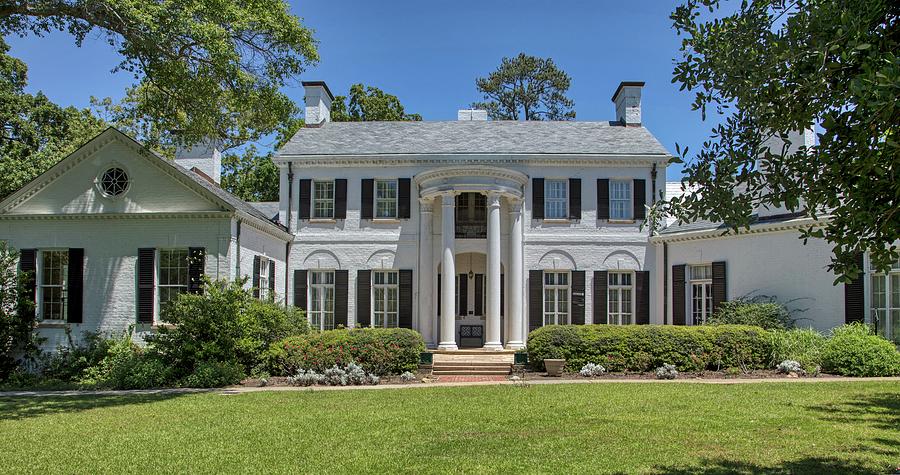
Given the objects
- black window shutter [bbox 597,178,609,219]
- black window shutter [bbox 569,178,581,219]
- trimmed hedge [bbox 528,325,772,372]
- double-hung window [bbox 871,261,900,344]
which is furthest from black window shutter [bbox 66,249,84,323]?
double-hung window [bbox 871,261,900,344]

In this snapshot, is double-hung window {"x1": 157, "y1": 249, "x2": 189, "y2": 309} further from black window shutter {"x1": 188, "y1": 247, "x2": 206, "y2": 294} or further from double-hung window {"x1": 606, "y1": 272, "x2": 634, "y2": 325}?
double-hung window {"x1": 606, "y1": 272, "x2": 634, "y2": 325}

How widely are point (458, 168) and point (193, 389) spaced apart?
10004 millimetres

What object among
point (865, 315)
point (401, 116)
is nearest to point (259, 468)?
point (865, 315)

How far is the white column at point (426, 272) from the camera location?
22828 mm

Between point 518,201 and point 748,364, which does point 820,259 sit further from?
point 518,201

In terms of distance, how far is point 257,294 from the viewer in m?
20.7

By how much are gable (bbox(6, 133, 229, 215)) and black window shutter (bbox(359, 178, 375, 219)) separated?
583 centimetres

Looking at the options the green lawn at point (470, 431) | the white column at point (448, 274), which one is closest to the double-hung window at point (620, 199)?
the white column at point (448, 274)

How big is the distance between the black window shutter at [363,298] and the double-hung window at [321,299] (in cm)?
91

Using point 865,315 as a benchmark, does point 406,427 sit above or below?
below

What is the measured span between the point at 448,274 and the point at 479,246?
1945 mm

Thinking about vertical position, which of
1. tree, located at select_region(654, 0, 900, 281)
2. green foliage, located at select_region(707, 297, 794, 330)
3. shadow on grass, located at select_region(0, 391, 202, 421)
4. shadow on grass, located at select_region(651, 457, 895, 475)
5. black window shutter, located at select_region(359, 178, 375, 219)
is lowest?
shadow on grass, located at select_region(0, 391, 202, 421)

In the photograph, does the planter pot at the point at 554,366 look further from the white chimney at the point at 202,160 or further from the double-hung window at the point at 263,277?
the white chimney at the point at 202,160

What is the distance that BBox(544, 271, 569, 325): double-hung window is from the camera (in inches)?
914
